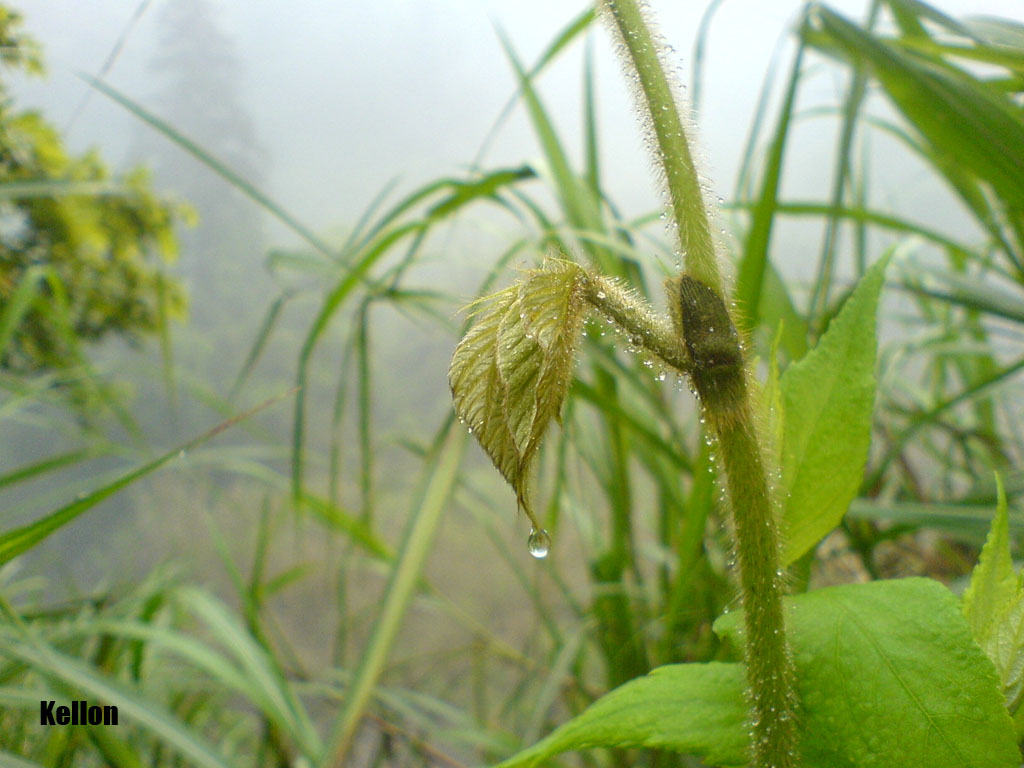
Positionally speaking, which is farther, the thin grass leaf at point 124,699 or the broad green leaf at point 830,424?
the thin grass leaf at point 124,699

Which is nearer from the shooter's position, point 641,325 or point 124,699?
point 641,325

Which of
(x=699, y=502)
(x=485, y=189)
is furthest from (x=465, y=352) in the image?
(x=485, y=189)

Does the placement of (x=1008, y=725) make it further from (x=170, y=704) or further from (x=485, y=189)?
(x=170, y=704)

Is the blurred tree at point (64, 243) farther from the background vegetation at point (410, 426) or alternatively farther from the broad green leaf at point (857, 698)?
the broad green leaf at point (857, 698)

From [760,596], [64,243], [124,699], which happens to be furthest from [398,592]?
[64,243]

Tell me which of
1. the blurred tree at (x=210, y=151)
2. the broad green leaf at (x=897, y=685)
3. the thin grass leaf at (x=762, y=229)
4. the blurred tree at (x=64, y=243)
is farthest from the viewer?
the blurred tree at (x=210, y=151)

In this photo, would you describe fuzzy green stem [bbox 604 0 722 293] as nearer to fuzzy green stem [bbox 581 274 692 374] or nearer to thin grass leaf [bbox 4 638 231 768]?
fuzzy green stem [bbox 581 274 692 374]

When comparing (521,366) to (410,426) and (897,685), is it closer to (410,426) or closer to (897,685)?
(897,685)

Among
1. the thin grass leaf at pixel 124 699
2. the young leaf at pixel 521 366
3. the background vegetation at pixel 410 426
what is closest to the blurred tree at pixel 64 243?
the background vegetation at pixel 410 426
